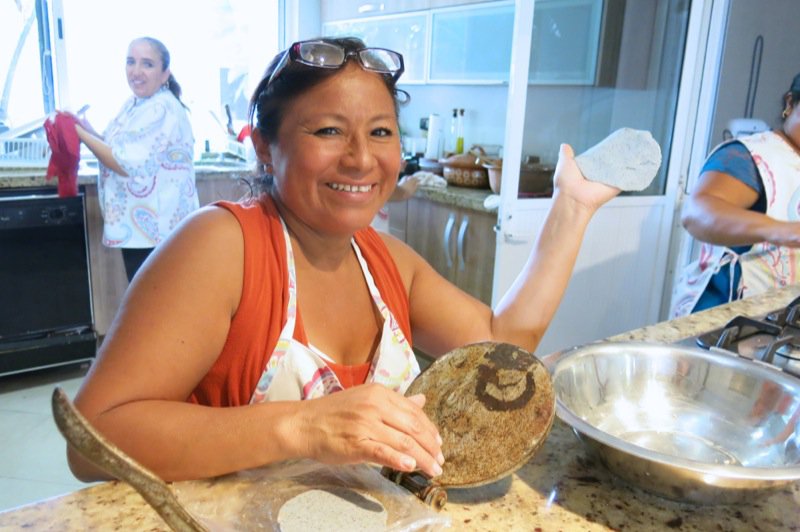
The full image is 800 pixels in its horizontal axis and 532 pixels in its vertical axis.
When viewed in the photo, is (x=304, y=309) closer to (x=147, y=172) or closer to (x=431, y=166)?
(x=147, y=172)

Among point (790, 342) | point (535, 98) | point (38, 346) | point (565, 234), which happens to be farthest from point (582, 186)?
point (38, 346)

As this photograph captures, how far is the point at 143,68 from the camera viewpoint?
257 centimetres

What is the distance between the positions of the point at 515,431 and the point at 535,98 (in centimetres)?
200

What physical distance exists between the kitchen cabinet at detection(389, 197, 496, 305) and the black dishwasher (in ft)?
5.26

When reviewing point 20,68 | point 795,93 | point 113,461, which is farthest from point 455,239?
point 113,461

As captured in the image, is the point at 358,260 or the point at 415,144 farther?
the point at 415,144

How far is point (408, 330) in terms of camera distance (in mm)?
1056

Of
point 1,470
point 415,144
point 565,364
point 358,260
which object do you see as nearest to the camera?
point 565,364

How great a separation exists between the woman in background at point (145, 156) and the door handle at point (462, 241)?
4.19 ft

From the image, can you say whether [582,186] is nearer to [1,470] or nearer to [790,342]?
[790,342]

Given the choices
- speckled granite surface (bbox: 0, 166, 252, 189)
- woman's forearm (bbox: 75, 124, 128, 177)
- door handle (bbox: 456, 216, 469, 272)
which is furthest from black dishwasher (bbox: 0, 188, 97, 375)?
door handle (bbox: 456, 216, 469, 272)

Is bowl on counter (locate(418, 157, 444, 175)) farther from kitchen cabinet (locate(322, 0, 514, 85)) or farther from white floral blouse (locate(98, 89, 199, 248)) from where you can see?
white floral blouse (locate(98, 89, 199, 248))

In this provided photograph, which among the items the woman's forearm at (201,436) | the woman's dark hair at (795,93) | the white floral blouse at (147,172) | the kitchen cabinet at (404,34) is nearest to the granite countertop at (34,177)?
the white floral blouse at (147,172)

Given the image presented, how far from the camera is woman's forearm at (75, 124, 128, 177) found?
8.15 ft
